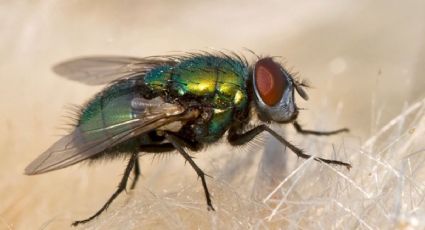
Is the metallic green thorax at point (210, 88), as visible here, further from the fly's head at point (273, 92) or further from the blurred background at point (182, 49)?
the blurred background at point (182, 49)

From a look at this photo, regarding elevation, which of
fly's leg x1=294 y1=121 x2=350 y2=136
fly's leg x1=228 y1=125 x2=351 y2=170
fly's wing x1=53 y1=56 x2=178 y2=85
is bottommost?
fly's leg x1=294 y1=121 x2=350 y2=136

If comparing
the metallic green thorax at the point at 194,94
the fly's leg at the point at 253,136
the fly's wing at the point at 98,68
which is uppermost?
the metallic green thorax at the point at 194,94

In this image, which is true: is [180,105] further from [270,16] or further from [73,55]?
[270,16]

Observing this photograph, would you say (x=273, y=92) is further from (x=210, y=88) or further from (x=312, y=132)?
(x=312, y=132)

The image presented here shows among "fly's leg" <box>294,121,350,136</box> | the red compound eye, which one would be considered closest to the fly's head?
the red compound eye

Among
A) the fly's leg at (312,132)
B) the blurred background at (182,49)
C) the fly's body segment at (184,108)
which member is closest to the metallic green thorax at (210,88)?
the fly's body segment at (184,108)

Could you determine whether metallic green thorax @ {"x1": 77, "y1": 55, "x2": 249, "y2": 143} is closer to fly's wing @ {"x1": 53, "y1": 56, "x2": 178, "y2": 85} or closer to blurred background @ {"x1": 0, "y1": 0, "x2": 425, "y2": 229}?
blurred background @ {"x1": 0, "y1": 0, "x2": 425, "y2": 229}
